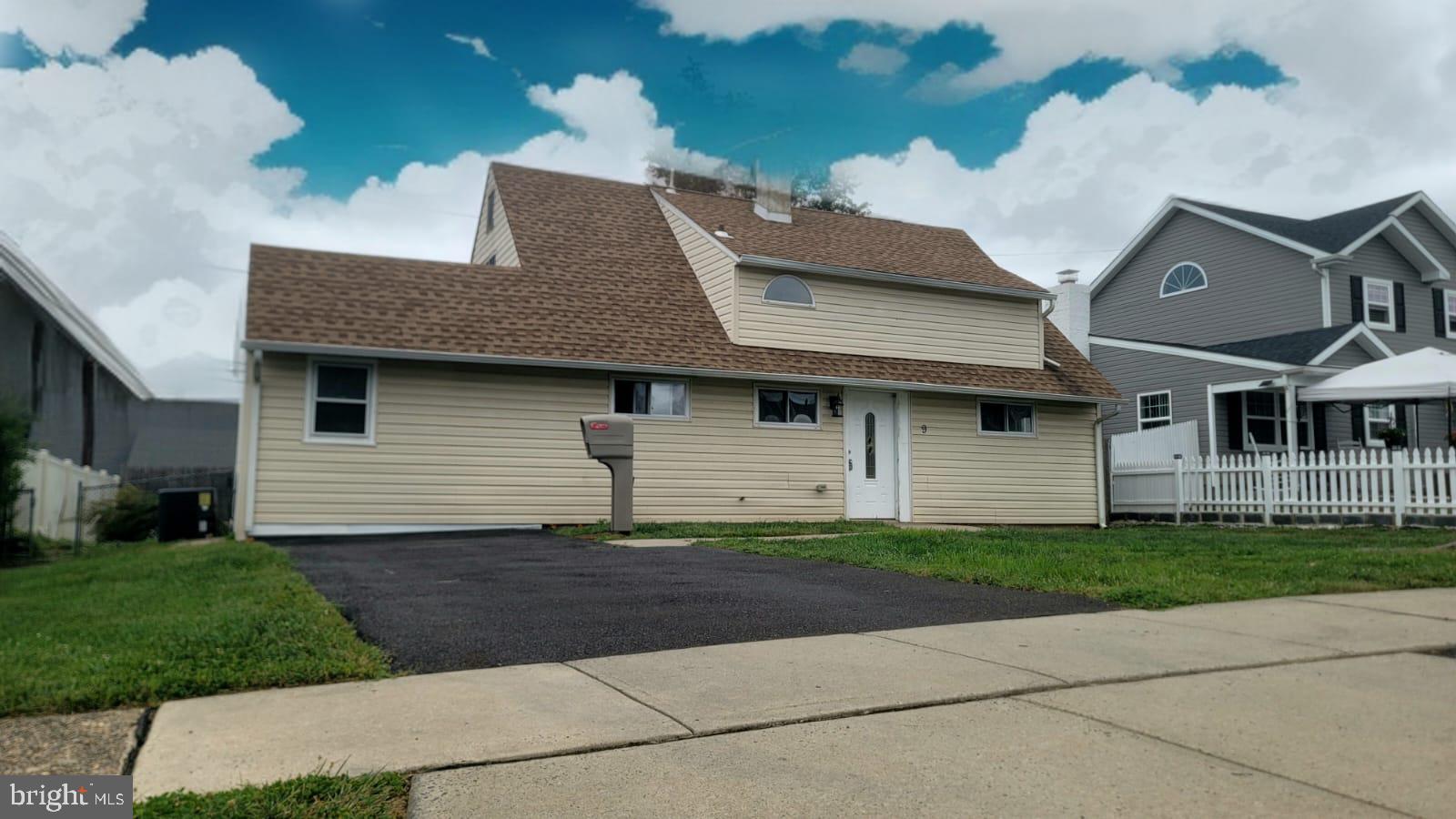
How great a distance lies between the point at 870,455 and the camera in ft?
60.2

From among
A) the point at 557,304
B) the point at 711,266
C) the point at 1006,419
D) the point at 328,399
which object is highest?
the point at 711,266

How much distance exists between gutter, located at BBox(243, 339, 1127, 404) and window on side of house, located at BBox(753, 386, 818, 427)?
452 millimetres

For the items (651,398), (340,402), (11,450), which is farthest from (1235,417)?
(11,450)

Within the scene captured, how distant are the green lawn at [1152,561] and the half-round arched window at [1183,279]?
14.8 m

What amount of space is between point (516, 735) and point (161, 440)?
29.5 metres

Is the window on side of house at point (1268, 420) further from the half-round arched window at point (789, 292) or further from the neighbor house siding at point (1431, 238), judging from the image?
the half-round arched window at point (789, 292)

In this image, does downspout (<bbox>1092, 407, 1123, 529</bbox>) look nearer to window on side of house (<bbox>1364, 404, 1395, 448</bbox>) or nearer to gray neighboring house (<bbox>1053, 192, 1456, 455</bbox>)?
gray neighboring house (<bbox>1053, 192, 1456, 455</bbox>)

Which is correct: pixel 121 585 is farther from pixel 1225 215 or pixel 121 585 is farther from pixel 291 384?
pixel 1225 215

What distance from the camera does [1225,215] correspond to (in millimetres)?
25828

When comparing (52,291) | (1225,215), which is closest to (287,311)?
(52,291)

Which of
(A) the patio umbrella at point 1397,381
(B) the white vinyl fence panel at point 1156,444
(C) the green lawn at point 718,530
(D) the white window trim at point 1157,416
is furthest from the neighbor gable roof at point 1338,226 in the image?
(C) the green lawn at point 718,530

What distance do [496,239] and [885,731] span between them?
17372 mm

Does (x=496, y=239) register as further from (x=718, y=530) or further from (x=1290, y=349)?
(x=1290, y=349)

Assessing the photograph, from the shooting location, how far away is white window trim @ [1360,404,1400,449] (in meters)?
23.7
